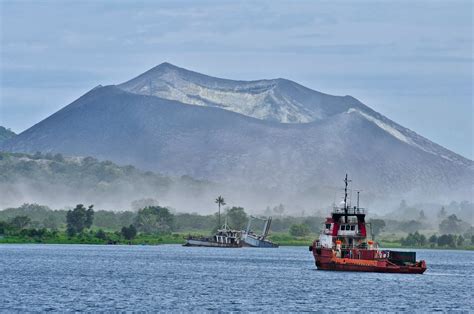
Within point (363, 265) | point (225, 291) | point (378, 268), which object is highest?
point (363, 265)

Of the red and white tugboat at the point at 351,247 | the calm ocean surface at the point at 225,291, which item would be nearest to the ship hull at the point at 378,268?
the red and white tugboat at the point at 351,247

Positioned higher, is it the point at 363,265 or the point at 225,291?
the point at 363,265

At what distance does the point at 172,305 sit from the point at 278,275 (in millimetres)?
61085

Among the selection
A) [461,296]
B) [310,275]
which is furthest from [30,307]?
[310,275]

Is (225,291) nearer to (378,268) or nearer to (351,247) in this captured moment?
(351,247)

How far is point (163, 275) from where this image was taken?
18888 cm

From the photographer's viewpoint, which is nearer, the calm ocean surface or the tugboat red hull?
the calm ocean surface

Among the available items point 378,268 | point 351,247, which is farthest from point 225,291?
point 378,268

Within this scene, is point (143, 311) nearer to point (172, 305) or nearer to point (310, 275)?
point (172, 305)

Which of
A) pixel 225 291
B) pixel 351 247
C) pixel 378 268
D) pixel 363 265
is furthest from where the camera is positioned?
pixel 351 247

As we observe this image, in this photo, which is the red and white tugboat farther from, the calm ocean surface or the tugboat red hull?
the calm ocean surface

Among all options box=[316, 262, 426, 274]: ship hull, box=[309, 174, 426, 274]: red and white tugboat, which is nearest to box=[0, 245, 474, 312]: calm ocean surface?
box=[316, 262, 426, 274]: ship hull

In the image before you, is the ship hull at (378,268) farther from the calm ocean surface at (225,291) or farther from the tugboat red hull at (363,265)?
the calm ocean surface at (225,291)

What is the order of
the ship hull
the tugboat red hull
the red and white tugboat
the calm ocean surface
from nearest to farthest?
the calm ocean surface, the red and white tugboat, the tugboat red hull, the ship hull
